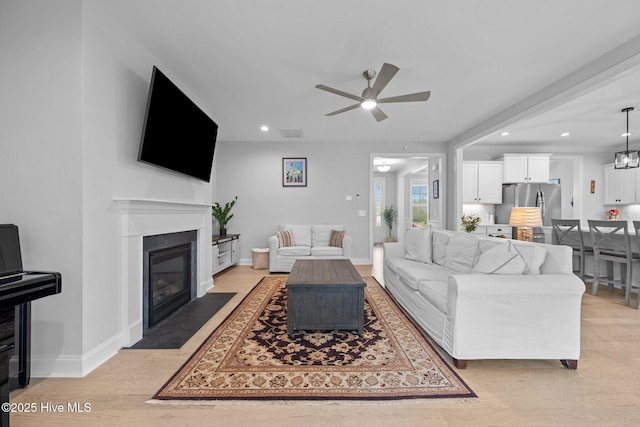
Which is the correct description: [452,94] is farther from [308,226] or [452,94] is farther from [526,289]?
[308,226]

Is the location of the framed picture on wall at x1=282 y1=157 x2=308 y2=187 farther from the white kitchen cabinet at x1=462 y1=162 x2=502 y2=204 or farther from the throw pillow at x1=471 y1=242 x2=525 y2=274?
the throw pillow at x1=471 y1=242 x2=525 y2=274

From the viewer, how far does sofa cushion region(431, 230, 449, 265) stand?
360 cm

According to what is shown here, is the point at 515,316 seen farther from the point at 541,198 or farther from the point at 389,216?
the point at 389,216

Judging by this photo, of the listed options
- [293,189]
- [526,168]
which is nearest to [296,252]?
[293,189]

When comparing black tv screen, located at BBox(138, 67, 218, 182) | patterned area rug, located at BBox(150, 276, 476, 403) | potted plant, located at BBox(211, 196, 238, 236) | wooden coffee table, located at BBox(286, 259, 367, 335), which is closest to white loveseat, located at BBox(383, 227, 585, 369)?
patterned area rug, located at BBox(150, 276, 476, 403)

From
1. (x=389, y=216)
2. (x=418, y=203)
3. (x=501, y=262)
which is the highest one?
(x=418, y=203)

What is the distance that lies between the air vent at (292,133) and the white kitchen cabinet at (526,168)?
14.6 feet

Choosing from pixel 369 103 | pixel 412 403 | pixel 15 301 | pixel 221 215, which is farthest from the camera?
pixel 221 215

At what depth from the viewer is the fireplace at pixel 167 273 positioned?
8.95 feet

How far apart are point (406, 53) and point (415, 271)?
2.22 metres

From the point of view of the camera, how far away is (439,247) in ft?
12.2

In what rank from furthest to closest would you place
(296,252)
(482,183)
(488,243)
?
(482,183)
(296,252)
(488,243)

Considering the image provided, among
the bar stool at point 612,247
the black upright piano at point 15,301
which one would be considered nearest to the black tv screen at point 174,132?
the black upright piano at point 15,301

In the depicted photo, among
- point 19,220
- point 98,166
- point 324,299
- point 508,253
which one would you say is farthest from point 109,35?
point 508,253
